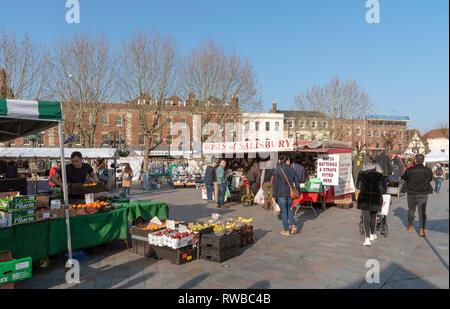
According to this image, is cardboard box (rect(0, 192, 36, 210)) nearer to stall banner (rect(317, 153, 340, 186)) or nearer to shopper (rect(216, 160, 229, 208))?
shopper (rect(216, 160, 229, 208))

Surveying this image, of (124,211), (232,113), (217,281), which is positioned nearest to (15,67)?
(232,113)

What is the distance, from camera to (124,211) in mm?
6215

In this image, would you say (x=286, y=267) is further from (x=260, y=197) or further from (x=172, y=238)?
(x=260, y=197)

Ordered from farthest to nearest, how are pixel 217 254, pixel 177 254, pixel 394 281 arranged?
pixel 217 254
pixel 177 254
pixel 394 281

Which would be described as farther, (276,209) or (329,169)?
(329,169)

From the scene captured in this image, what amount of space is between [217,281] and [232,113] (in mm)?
24963

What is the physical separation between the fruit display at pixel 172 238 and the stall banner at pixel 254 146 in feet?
18.0

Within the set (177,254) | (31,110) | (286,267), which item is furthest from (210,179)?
(31,110)

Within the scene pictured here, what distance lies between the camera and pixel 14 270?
390cm

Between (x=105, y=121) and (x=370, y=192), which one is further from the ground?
(x=105, y=121)

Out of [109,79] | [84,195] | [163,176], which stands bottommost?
[163,176]

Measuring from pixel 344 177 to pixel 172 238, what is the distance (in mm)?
7798

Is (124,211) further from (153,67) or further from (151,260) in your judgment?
(153,67)

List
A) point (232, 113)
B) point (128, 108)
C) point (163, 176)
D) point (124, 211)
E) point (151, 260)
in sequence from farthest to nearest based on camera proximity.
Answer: point (128, 108)
point (232, 113)
point (163, 176)
point (124, 211)
point (151, 260)
